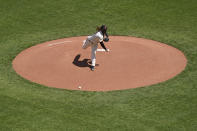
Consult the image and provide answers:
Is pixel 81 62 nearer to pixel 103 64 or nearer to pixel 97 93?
pixel 103 64

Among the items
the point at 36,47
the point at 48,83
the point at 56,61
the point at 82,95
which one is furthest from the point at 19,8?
the point at 82,95

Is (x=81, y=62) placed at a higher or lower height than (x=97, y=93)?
higher

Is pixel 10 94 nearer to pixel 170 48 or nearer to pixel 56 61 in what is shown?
pixel 56 61

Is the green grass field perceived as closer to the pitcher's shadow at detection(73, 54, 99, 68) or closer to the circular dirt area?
the circular dirt area

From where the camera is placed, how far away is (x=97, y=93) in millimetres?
14805

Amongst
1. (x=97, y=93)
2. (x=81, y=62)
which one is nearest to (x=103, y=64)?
(x=81, y=62)

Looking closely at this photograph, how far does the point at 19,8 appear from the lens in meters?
25.1

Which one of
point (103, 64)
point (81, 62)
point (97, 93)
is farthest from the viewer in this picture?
point (81, 62)

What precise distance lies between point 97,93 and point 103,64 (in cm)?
271

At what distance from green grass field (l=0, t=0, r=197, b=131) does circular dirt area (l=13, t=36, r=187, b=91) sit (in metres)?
0.50

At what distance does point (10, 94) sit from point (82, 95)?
9.28ft

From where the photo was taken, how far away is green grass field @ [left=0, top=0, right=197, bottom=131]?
12727mm

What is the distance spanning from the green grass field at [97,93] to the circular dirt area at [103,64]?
1.64ft

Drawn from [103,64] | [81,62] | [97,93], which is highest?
[81,62]
